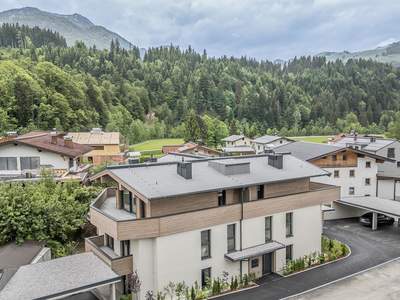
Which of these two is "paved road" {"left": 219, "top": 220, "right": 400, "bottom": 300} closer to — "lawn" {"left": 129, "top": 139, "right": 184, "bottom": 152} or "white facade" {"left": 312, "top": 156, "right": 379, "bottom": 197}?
"white facade" {"left": 312, "top": 156, "right": 379, "bottom": 197}

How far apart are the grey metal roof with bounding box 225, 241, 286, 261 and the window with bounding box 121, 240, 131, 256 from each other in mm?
5752

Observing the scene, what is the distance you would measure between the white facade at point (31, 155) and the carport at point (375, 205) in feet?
93.8

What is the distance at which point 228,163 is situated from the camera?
76.9ft

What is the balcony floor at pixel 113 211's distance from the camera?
21163mm

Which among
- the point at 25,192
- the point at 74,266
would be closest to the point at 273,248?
the point at 74,266

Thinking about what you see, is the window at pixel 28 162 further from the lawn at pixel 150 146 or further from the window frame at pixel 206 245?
the lawn at pixel 150 146

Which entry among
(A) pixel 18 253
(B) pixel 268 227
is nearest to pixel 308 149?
(B) pixel 268 227

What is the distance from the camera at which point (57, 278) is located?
17219 millimetres

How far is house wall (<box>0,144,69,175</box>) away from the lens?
121 feet

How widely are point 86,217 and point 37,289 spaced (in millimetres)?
11795

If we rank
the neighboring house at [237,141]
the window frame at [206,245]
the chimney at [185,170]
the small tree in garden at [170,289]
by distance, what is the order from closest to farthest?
the small tree in garden at [170,289], the window frame at [206,245], the chimney at [185,170], the neighboring house at [237,141]

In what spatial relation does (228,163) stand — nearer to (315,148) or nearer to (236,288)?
(236,288)

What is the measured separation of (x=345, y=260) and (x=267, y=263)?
6.27m

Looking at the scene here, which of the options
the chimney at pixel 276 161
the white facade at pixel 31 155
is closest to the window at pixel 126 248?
the chimney at pixel 276 161
